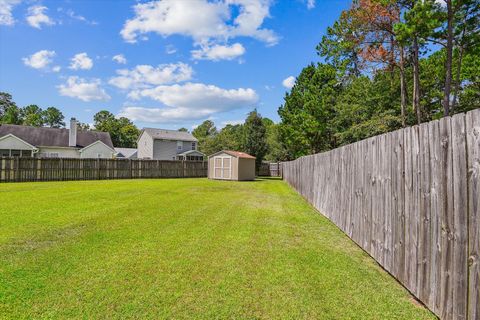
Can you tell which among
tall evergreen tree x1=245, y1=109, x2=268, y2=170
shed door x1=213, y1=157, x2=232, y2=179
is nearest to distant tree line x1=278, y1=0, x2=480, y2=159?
tall evergreen tree x1=245, y1=109, x2=268, y2=170

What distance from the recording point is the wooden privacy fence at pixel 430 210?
6.86 ft

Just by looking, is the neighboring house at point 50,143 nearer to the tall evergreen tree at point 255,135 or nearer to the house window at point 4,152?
the house window at point 4,152

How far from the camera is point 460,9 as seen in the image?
13.2 metres

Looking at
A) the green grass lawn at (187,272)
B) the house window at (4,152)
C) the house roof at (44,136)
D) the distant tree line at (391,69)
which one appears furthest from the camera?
the house roof at (44,136)

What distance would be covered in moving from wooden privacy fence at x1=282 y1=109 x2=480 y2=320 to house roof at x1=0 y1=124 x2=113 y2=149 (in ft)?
106

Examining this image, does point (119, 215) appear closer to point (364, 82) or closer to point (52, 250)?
point (52, 250)

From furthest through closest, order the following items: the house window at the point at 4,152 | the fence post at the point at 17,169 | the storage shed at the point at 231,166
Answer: the house window at the point at 4,152
the storage shed at the point at 231,166
the fence post at the point at 17,169

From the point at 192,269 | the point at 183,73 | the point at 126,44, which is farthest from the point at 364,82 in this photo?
the point at 192,269

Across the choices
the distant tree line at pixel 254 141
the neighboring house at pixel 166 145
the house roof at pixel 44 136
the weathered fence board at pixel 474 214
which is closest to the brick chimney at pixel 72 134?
the house roof at pixel 44 136

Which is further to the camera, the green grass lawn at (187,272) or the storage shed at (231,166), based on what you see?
the storage shed at (231,166)

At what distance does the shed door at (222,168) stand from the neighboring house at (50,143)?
48.4 ft

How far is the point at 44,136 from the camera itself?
29078mm

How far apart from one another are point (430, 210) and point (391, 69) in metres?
18.0

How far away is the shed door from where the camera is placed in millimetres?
22953
